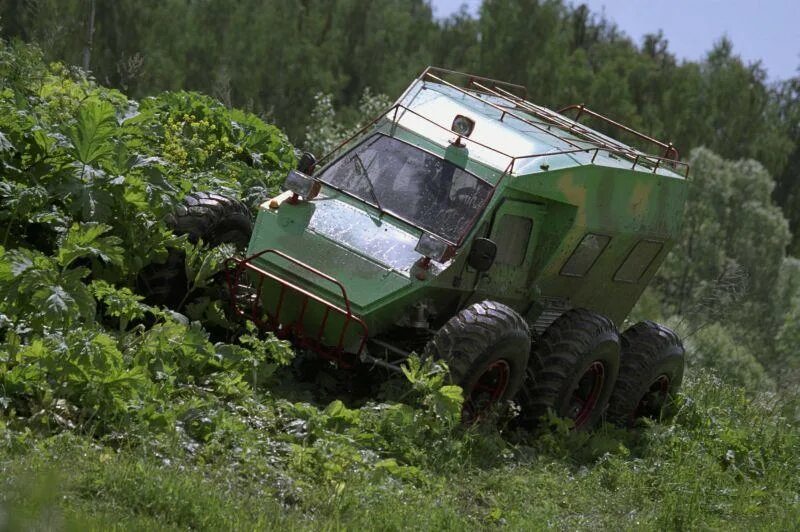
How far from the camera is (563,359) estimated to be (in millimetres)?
11078

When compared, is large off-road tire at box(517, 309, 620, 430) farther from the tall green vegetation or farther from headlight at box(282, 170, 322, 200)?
the tall green vegetation

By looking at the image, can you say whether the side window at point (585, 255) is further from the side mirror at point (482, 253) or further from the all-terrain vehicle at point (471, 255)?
the side mirror at point (482, 253)

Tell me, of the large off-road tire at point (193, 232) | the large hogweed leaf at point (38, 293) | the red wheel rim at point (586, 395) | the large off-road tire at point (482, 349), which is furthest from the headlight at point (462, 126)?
the large hogweed leaf at point (38, 293)

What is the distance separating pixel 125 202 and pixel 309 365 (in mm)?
2144

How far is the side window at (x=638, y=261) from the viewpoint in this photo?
1305cm

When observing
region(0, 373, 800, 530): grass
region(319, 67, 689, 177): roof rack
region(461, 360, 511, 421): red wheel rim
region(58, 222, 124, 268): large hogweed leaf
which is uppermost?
region(319, 67, 689, 177): roof rack

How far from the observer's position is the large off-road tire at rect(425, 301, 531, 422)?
10.1 meters

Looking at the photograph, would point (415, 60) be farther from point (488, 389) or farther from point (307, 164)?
point (488, 389)

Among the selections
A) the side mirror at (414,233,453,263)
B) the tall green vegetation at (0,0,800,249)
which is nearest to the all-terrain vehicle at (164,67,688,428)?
the side mirror at (414,233,453,263)

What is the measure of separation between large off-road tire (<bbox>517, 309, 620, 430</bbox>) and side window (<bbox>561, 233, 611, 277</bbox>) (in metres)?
0.80

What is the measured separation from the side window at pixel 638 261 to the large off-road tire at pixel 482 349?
2815 millimetres

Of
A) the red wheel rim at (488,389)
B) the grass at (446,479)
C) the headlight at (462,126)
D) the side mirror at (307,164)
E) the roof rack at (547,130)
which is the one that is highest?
the roof rack at (547,130)

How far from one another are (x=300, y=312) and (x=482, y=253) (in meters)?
1.53

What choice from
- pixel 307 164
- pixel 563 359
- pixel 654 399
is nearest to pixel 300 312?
pixel 307 164
